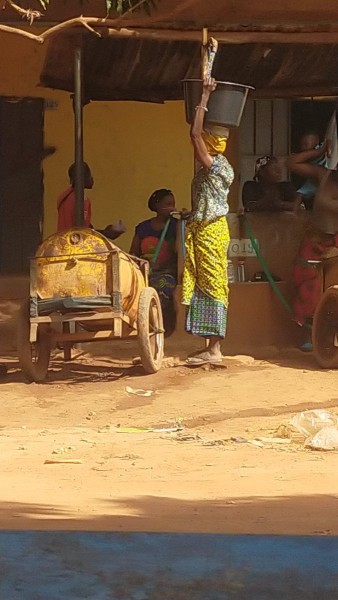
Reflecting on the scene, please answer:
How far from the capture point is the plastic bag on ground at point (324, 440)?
24.6ft

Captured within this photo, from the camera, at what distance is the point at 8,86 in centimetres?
1380

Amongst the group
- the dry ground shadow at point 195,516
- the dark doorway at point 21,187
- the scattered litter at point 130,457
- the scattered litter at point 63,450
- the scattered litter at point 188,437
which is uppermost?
the dark doorway at point 21,187

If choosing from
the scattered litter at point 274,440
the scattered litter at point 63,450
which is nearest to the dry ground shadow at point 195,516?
the scattered litter at point 63,450

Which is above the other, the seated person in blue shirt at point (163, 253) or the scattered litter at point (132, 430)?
the seated person in blue shirt at point (163, 253)

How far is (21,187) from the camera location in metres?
14.2

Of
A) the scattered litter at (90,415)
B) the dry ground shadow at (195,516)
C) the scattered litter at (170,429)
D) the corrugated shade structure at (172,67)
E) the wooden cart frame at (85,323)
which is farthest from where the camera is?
the corrugated shade structure at (172,67)

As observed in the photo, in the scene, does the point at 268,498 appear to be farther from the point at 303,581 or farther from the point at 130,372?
the point at 130,372

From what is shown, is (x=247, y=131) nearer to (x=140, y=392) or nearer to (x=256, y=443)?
(x=140, y=392)

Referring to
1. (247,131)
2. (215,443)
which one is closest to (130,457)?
(215,443)

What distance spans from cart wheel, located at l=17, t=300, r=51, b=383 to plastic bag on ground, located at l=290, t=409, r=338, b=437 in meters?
2.78

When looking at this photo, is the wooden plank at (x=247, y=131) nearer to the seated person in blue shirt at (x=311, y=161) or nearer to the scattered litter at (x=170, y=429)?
the seated person in blue shirt at (x=311, y=161)

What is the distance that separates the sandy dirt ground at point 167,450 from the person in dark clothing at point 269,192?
4.60ft

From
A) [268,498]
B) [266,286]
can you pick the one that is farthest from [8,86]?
[268,498]

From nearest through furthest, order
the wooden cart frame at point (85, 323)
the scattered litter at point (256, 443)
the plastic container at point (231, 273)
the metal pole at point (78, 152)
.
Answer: the scattered litter at point (256, 443)
the wooden cart frame at point (85, 323)
the metal pole at point (78, 152)
the plastic container at point (231, 273)
